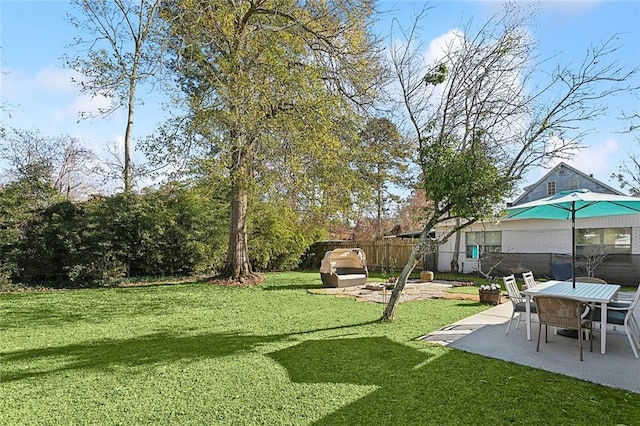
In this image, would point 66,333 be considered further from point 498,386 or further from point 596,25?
point 596,25

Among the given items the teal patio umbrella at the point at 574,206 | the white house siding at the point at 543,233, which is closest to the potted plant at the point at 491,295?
the teal patio umbrella at the point at 574,206

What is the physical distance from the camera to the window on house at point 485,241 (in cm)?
1580

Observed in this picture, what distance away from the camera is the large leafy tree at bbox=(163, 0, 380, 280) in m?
8.14

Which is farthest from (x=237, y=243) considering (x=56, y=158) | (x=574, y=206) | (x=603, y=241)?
(x=56, y=158)

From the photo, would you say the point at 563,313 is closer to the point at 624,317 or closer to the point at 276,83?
the point at 624,317

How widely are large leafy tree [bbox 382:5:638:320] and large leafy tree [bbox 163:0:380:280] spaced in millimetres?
2741

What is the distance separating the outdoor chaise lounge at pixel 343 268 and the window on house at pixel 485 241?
21.1ft

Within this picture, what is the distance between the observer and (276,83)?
27.1 feet

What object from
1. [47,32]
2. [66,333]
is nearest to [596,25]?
[66,333]

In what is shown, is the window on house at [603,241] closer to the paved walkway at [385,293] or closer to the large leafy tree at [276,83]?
the paved walkway at [385,293]

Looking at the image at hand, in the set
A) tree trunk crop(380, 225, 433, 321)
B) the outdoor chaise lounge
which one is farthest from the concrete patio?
the outdoor chaise lounge

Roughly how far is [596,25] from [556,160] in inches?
96.7

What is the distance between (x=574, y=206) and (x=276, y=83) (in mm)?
6490

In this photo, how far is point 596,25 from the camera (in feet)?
19.6
